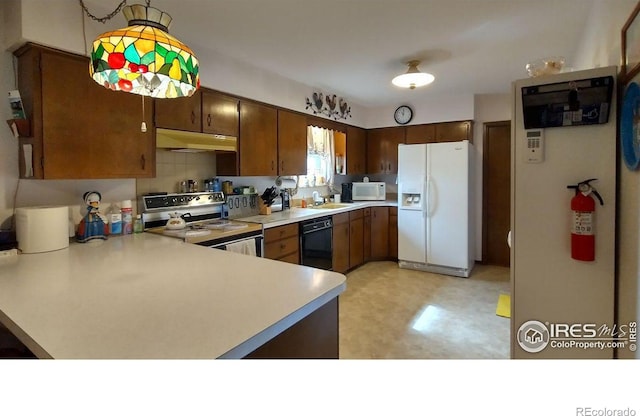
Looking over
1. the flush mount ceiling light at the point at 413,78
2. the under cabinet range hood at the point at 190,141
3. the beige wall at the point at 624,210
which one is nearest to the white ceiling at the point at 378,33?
the flush mount ceiling light at the point at 413,78

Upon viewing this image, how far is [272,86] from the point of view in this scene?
3283 millimetres

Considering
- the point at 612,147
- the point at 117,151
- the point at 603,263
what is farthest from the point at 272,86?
the point at 603,263

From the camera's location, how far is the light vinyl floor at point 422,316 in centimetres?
229

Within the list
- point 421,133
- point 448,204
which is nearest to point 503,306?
point 448,204

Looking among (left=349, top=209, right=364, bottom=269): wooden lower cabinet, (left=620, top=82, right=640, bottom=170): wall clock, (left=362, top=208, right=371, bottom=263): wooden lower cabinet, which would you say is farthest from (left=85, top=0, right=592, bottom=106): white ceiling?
(left=362, top=208, right=371, bottom=263): wooden lower cabinet

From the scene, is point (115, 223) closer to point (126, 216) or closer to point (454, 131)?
point (126, 216)

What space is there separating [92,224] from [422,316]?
2662 millimetres

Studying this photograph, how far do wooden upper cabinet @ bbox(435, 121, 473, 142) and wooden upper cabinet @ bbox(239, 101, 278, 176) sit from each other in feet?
7.85

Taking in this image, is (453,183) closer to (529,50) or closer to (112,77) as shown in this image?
(529,50)

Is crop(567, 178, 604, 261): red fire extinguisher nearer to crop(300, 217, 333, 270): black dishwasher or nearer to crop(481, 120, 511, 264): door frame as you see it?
crop(300, 217, 333, 270): black dishwasher

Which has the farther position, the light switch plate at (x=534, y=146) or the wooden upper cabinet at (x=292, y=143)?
the wooden upper cabinet at (x=292, y=143)

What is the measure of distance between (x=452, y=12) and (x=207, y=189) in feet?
7.86

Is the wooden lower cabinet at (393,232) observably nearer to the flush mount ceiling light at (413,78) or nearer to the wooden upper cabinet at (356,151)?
the wooden upper cabinet at (356,151)

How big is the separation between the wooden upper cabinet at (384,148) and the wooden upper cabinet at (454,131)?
20.9 inches
